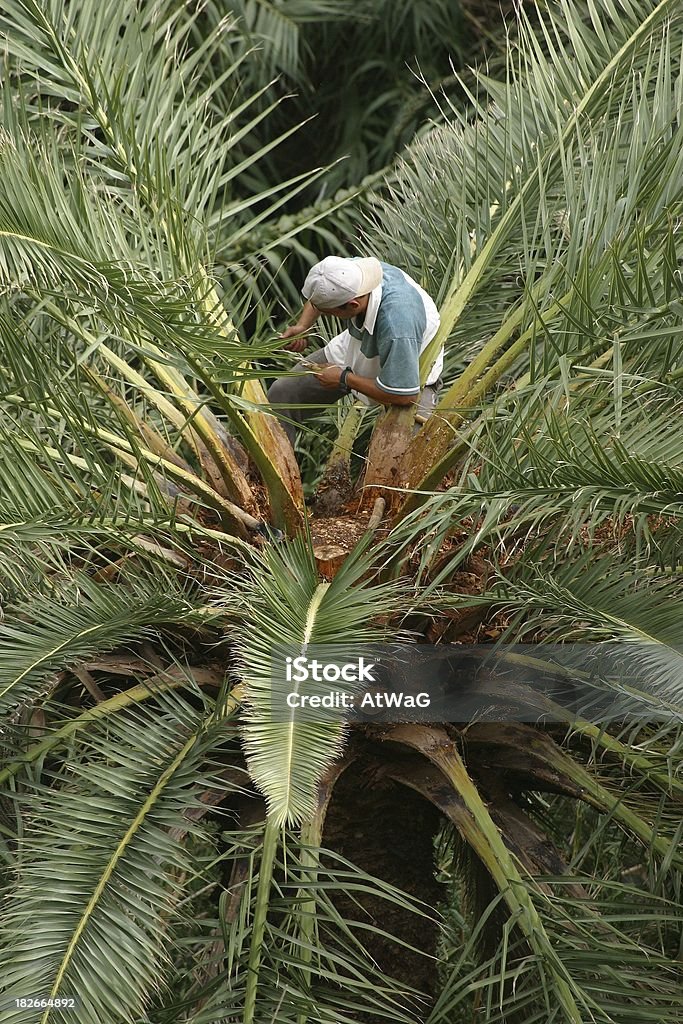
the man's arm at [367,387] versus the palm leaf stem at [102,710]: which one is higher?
the man's arm at [367,387]

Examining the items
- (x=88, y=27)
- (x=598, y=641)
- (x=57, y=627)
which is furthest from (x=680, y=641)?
(x=88, y=27)

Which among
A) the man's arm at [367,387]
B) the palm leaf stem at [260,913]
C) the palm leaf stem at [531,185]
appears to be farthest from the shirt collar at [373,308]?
the palm leaf stem at [260,913]

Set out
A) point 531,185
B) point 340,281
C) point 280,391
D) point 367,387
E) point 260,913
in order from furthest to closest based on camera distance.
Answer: point 280,391 → point 531,185 → point 367,387 → point 340,281 → point 260,913

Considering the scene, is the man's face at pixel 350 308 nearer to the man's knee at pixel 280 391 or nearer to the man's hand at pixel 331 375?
the man's hand at pixel 331 375

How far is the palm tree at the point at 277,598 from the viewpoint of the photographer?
2.16 meters

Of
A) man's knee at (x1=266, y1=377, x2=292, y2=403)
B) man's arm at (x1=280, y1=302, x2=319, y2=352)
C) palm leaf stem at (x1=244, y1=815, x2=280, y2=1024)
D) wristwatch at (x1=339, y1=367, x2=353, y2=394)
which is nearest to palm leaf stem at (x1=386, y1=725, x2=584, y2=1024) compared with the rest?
palm leaf stem at (x1=244, y1=815, x2=280, y2=1024)

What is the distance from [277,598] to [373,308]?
99 centimetres

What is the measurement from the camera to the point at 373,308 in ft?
9.82

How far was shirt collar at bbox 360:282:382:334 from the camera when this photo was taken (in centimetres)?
299

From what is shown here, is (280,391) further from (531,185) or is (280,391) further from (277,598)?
(277,598)

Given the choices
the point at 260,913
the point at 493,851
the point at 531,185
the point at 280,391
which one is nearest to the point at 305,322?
the point at 280,391

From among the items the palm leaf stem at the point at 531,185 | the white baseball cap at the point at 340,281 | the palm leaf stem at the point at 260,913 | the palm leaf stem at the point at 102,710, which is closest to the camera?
the palm leaf stem at the point at 260,913

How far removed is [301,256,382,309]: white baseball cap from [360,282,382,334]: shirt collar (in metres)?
0.02

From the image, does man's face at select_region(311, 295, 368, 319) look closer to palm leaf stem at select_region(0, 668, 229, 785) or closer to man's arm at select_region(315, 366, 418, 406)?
man's arm at select_region(315, 366, 418, 406)
